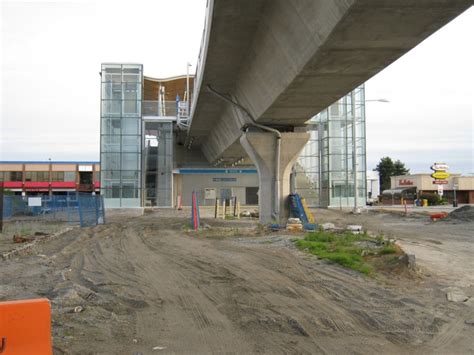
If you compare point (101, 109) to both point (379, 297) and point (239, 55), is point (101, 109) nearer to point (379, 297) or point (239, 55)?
point (239, 55)

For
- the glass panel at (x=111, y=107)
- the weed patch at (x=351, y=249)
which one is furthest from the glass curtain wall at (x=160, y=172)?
the weed patch at (x=351, y=249)

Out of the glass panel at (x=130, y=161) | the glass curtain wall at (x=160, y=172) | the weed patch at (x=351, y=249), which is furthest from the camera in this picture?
the glass curtain wall at (x=160, y=172)

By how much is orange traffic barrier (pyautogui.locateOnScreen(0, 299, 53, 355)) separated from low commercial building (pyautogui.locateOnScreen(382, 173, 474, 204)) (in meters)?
75.5

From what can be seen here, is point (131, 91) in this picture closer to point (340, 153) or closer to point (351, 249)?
point (340, 153)

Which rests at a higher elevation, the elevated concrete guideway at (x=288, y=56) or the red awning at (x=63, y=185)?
the elevated concrete guideway at (x=288, y=56)

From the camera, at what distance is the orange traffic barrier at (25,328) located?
14.5 ft

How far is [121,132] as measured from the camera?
43.7 meters

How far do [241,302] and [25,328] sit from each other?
437 centimetres

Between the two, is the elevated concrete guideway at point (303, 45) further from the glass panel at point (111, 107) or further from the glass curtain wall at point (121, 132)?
the glass panel at point (111, 107)

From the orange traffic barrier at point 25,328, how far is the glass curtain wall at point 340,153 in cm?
4068

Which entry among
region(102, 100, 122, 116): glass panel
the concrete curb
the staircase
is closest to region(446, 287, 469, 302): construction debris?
the concrete curb

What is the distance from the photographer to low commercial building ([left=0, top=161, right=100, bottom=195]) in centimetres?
8844

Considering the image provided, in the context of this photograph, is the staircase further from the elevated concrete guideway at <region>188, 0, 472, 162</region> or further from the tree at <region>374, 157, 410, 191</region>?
the tree at <region>374, 157, 410, 191</region>

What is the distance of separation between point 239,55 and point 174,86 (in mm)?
41309
